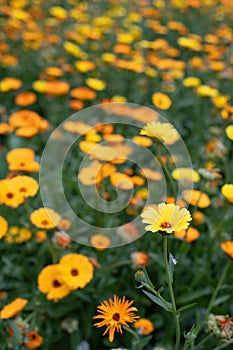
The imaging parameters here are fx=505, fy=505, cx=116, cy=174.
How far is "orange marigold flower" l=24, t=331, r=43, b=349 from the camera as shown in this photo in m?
1.40

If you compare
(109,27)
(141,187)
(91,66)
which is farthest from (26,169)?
(109,27)

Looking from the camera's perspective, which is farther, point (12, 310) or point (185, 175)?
point (185, 175)

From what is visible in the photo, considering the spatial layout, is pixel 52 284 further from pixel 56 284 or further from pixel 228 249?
pixel 228 249

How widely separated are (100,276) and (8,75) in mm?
1774

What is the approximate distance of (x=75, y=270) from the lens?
149cm

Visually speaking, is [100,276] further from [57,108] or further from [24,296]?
[57,108]

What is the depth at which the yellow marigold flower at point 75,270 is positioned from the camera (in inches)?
56.9

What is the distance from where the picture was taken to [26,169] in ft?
5.47

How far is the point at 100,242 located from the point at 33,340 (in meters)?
0.39

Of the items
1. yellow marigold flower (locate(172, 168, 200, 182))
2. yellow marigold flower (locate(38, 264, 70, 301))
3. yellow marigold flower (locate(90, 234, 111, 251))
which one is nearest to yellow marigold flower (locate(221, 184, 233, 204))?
yellow marigold flower (locate(172, 168, 200, 182))

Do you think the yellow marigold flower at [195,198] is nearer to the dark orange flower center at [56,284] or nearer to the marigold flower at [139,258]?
the marigold flower at [139,258]

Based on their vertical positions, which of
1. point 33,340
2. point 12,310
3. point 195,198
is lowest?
point 33,340

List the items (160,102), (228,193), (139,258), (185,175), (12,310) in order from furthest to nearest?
1. (160,102)
2. (185,175)
3. (139,258)
4. (228,193)
5. (12,310)

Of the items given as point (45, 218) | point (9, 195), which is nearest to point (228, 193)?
point (45, 218)
